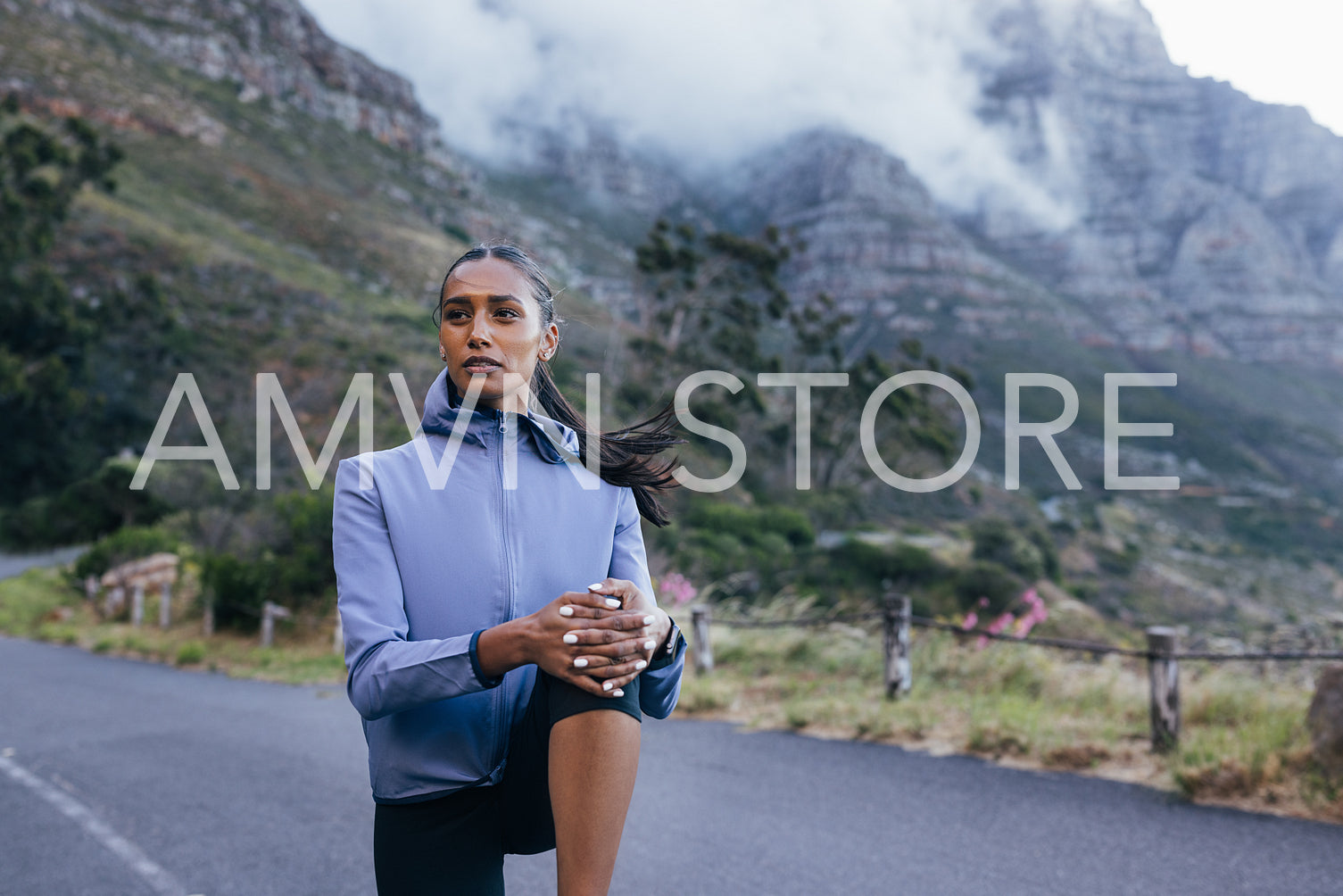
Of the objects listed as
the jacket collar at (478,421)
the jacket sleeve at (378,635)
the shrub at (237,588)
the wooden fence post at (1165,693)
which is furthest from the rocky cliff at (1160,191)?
the jacket sleeve at (378,635)

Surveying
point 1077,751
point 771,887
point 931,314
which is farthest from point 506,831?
point 931,314

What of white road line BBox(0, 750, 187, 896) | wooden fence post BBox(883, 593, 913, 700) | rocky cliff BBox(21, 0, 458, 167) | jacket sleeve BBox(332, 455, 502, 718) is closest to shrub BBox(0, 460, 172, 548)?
white road line BBox(0, 750, 187, 896)

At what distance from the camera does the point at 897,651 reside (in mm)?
6703

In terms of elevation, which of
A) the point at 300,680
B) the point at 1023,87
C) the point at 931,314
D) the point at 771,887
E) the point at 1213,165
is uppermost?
the point at 1023,87

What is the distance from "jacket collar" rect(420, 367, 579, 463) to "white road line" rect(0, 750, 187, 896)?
2.89 m

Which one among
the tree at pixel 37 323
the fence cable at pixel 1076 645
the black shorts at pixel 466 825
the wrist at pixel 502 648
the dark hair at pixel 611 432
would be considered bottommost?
the fence cable at pixel 1076 645

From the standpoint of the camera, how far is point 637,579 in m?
1.54

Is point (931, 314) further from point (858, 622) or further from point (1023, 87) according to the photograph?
point (1023, 87)

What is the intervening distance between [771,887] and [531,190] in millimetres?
120325

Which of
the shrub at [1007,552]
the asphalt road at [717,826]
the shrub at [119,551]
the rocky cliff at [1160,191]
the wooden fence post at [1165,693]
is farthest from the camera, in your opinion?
the rocky cliff at [1160,191]

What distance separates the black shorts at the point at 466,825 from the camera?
1.33 metres

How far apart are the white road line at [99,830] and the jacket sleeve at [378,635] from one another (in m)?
2.84

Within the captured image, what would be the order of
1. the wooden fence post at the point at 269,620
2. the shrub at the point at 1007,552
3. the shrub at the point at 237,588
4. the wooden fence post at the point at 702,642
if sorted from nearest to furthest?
the wooden fence post at the point at 702,642 → the wooden fence post at the point at 269,620 → the shrub at the point at 237,588 → the shrub at the point at 1007,552

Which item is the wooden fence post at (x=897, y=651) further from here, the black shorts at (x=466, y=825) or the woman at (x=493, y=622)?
the black shorts at (x=466, y=825)
